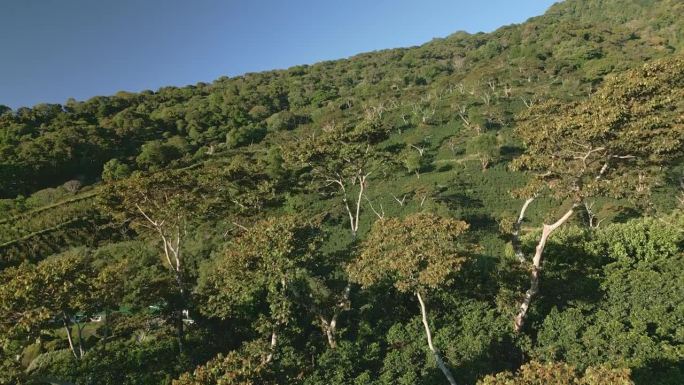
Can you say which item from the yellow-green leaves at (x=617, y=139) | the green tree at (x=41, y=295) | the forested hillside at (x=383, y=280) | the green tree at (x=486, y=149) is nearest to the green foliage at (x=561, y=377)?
the forested hillside at (x=383, y=280)

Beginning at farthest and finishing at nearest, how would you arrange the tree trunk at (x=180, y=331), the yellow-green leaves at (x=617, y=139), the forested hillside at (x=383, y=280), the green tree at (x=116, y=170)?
the green tree at (x=116, y=170)
the tree trunk at (x=180, y=331)
the yellow-green leaves at (x=617, y=139)
the forested hillside at (x=383, y=280)

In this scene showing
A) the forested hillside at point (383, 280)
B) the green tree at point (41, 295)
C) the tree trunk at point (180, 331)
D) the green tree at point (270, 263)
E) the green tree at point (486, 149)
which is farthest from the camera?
the green tree at point (486, 149)

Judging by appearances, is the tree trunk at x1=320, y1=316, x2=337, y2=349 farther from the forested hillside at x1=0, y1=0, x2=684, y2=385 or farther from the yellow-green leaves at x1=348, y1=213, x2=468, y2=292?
the yellow-green leaves at x1=348, y1=213, x2=468, y2=292

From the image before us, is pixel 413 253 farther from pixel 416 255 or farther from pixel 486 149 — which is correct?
pixel 486 149

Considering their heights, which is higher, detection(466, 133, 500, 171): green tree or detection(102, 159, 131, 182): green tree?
detection(102, 159, 131, 182): green tree

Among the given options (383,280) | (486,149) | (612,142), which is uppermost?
(612,142)

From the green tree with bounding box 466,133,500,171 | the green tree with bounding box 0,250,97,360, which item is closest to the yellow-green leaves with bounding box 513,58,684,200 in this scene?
the green tree with bounding box 0,250,97,360

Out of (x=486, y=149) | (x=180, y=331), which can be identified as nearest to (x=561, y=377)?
(x=180, y=331)

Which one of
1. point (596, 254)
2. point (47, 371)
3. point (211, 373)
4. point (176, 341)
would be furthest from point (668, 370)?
point (47, 371)

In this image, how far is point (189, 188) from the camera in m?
17.7

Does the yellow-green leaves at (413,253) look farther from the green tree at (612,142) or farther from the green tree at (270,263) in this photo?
the green tree at (612,142)

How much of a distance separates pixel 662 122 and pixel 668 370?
6.87 m

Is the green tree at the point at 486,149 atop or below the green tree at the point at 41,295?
below

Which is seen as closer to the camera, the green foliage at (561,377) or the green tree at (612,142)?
the green foliage at (561,377)
